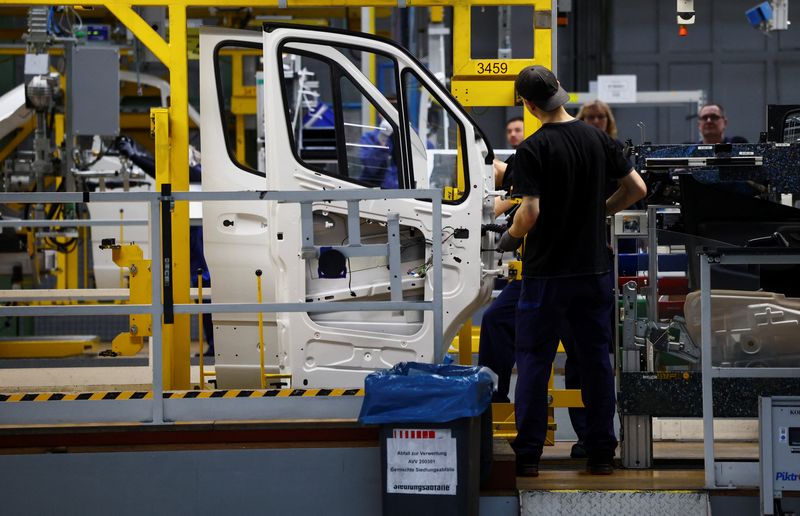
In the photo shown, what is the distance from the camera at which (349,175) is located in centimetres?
579

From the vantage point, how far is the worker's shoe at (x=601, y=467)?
507cm

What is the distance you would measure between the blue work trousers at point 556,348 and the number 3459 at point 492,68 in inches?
56.4

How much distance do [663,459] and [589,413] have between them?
593 millimetres

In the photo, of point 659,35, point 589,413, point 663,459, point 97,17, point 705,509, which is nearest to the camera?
point 705,509

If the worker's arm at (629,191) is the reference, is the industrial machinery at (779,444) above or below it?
below

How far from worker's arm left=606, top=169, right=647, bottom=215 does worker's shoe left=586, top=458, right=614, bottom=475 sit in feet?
3.69

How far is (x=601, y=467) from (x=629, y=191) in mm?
1229

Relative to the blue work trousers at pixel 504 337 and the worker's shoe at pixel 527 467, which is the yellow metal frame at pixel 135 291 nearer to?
the blue work trousers at pixel 504 337

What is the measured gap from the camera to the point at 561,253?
486 centimetres

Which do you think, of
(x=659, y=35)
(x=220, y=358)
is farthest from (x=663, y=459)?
(x=659, y=35)

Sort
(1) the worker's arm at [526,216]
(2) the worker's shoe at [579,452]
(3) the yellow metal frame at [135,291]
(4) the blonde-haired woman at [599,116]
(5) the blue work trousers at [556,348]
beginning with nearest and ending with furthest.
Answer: (1) the worker's arm at [526,216]
(5) the blue work trousers at [556,348]
(2) the worker's shoe at [579,452]
(3) the yellow metal frame at [135,291]
(4) the blonde-haired woman at [599,116]

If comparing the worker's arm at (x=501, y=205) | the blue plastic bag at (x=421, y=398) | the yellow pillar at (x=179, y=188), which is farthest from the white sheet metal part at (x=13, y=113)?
the blue plastic bag at (x=421, y=398)

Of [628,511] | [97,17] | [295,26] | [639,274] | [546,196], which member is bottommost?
[628,511]

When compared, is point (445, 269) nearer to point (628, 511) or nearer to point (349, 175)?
point (349, 175)
